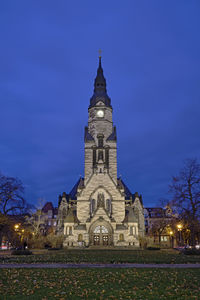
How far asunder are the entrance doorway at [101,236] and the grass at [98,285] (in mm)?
38808

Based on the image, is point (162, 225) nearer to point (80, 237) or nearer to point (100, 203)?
point (100, 203)

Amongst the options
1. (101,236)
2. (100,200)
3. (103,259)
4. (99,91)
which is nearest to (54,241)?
(101,236)

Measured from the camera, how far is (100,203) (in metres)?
56.3

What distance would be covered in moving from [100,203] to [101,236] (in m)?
Answer: 6.34

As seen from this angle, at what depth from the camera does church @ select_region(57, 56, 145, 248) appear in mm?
53562

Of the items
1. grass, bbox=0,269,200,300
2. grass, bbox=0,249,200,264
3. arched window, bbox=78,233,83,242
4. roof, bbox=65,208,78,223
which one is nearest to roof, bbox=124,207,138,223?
arched window, bbox=78,233,83,242

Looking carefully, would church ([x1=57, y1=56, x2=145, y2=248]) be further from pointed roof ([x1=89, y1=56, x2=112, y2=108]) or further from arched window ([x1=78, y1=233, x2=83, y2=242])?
pointed roof ([x1=89, y1=56, x2=112, y2=108])

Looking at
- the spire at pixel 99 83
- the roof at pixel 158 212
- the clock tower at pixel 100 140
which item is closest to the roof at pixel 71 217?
the clock tower at pixel 100 140

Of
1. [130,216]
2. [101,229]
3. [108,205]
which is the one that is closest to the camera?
[101,229]

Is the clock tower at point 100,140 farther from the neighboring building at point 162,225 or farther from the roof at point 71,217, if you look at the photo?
the neighboring building at point 162,225

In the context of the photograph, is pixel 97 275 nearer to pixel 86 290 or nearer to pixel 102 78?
pixel 86 290

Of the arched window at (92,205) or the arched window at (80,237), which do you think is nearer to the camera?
the arched window at (80,237)

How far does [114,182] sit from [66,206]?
12.5 meters

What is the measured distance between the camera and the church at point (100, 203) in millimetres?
53562
